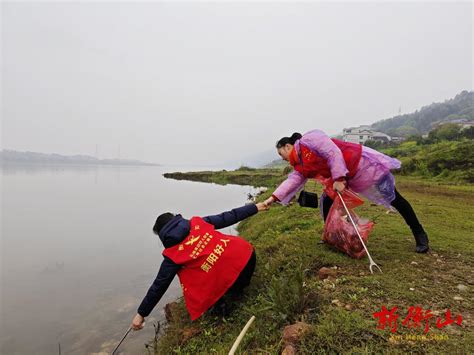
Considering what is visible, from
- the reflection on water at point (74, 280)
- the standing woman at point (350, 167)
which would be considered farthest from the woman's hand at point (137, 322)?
the standing woman at point (350, 167)

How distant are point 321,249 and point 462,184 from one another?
540 inches

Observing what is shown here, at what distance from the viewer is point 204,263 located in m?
2.91

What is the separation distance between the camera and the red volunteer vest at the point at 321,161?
3871mm

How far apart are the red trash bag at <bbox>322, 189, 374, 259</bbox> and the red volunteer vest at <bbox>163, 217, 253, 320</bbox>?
1685 millimetres

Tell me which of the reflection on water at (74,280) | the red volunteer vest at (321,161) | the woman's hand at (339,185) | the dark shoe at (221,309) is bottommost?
the reflection on water at (74,280)

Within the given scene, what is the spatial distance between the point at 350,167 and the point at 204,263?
2.58m

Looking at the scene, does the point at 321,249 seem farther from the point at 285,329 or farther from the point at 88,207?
the point at 88,207

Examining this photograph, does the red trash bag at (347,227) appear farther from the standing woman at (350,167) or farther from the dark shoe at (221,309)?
the dark shoe at (221,309)

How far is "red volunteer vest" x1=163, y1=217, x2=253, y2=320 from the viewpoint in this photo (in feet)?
9.41

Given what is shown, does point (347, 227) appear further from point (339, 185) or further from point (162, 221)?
point (162, 221)

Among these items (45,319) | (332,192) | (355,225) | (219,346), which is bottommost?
(45,319)

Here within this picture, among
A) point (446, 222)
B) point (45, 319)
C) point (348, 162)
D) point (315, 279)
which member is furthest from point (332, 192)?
point (45, 319)

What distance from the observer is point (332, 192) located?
4082 millimetres

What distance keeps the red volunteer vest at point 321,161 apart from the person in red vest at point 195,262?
66.0 inches
